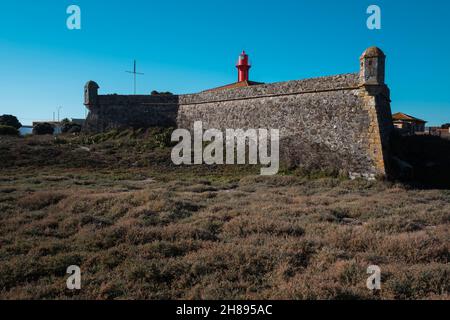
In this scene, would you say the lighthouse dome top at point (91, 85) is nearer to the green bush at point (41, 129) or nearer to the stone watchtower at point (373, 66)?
the green bush at point (41, 129)

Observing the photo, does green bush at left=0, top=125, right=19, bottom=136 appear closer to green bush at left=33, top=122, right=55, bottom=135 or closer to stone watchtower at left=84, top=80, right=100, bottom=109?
green bush at left=33, top=122, right=55, bottom=135

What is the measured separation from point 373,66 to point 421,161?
240 inches

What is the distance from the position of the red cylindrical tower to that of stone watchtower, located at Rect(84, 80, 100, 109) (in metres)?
12.8

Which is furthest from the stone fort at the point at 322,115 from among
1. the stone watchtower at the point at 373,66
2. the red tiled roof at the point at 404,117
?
the red tiled roof at the point at 404,117

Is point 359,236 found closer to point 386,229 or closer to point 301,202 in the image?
point 386,229

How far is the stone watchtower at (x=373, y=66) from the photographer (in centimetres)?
1506

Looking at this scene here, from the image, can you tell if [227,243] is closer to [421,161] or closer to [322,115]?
[322,115]

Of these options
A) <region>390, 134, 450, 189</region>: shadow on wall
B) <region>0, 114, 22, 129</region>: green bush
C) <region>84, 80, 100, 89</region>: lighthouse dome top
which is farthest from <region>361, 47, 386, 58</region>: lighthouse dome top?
<region>0, 114, 22, 129</region>: green bush

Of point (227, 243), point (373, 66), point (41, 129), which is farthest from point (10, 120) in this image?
point (227, 243)

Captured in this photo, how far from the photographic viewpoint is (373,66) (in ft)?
49.9

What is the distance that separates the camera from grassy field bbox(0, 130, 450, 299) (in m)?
5.17
